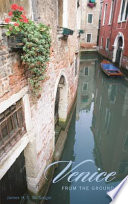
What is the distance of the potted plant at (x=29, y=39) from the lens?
173cm

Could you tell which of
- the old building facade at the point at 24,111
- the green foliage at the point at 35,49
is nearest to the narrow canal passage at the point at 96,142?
the old building facade at the point at 24,111

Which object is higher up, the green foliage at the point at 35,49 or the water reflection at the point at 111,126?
the green foliage at the point at 35,49

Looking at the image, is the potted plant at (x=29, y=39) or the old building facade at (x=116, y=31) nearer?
the potted plant at (x=29, y=39)

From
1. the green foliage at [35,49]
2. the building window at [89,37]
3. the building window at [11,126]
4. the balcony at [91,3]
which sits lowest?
the building window at [11,126]

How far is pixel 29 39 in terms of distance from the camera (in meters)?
→ 1.88

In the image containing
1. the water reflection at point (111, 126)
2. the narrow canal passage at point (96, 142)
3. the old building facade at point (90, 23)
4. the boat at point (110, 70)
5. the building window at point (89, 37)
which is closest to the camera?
the narrow canal passage at point (96, 142)

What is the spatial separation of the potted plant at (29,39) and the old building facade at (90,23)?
66.5ft

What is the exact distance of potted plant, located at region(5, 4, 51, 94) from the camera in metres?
1.73

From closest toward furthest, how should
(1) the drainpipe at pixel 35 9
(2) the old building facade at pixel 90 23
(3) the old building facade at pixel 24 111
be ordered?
1. (3) the old building facade at pixel 24 111
2. (1) the drainpipe at pixel 35 9
3. (2) the old building facade at pixel 90 23

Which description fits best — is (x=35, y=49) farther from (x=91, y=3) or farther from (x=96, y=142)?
(x=91, y=3)

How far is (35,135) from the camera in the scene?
2.84 metres

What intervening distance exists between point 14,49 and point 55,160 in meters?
3.57

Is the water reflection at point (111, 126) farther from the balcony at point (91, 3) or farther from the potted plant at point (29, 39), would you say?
the balcony at point (91, 3)

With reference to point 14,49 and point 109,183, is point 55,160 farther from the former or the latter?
point 14,49
